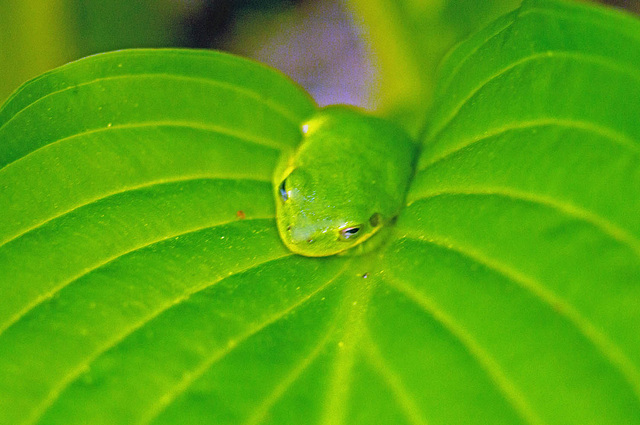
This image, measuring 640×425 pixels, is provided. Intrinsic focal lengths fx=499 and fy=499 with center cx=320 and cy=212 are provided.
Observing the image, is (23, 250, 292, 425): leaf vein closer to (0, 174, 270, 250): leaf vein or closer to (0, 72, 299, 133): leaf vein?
(0, 174, 270, 250): leaf vein

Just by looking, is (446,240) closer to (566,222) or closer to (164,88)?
(566,222)

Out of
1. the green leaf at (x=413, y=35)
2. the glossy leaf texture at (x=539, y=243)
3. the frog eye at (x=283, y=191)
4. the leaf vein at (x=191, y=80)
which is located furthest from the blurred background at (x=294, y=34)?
the glossy leaf texture at (x=539, y=243)

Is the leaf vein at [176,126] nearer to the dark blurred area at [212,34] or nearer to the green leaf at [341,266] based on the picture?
the green leaf at [341,266]

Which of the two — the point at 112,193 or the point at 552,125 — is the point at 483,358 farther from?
the point at 112,193

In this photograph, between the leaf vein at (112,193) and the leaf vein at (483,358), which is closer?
the leaf vein at (483,358)

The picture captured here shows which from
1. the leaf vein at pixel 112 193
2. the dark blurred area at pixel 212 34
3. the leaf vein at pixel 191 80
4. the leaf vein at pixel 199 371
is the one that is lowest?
the leaf vein at pixel 199 371

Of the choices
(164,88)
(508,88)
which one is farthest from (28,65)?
(508,88)
